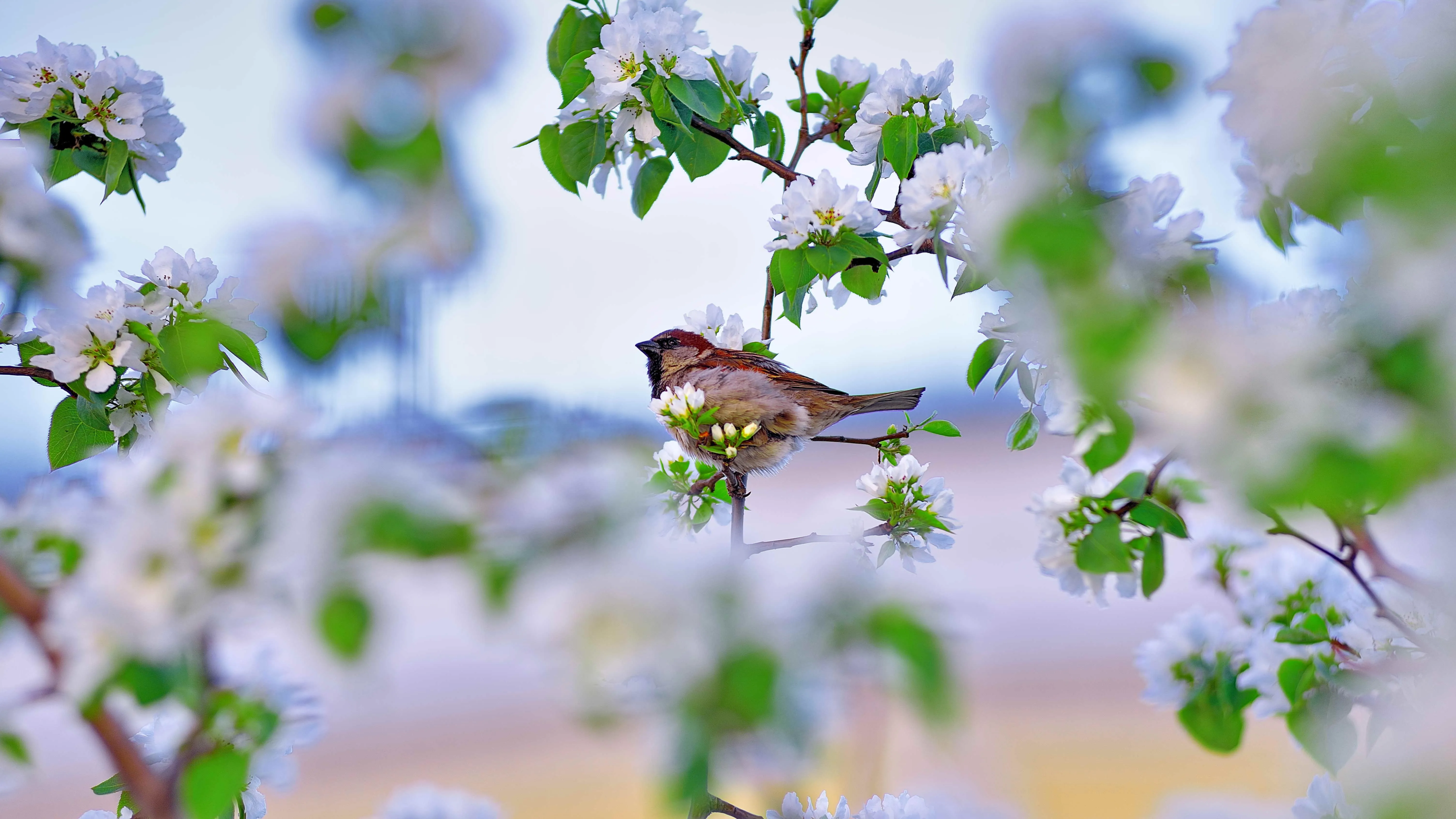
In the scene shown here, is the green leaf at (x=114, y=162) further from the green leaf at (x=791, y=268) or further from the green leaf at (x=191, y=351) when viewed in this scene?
the green leaf at (x=791, y=268)

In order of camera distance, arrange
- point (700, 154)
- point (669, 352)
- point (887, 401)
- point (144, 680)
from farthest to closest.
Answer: point (669, 352) < point (887, 401) < point (700, 154) < point (144, 680)

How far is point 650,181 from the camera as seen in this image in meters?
0.82

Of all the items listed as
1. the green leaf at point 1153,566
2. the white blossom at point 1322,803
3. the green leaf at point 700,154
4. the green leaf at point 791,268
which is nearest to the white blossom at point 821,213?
the green leaf at point 791,268

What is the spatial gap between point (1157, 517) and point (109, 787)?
774mm

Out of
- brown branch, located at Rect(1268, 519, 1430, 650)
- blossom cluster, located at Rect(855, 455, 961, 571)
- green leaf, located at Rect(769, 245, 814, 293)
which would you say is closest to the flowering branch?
brown branch, located at Rect(1268, 519, 1430, 650)

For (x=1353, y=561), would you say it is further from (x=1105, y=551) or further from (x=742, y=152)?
(x=742, y=152)

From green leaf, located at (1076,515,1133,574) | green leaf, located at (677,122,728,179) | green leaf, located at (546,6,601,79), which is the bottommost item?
green leaf, located at (1076,515,1133,574)

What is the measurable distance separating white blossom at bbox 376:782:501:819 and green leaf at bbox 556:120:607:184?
51 centimetres

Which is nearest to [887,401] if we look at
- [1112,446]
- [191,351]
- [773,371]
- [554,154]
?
[773,371]

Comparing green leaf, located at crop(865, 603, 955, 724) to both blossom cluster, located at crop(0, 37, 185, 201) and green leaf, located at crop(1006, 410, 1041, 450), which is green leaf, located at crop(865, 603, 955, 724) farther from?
blossom cluster, located at crop(0, 37, 185, 201)

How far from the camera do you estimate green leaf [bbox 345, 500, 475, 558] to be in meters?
0.26

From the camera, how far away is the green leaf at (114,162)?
71 cm

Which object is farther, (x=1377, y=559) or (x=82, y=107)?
(x=82, y=107)

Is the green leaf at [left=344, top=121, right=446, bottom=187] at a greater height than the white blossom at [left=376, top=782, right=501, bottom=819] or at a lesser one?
greater
